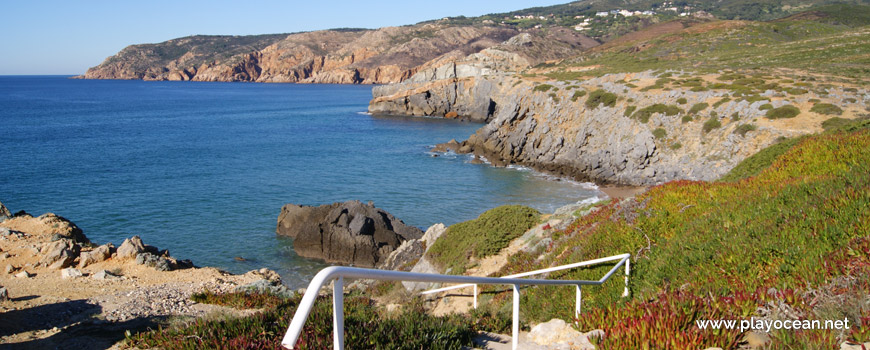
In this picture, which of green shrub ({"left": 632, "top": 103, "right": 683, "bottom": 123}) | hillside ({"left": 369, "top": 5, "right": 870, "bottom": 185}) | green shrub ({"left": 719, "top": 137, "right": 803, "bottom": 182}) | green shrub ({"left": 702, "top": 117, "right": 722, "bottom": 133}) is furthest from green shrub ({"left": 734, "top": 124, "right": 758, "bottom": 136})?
green shrub ({"left": 719, "top": 137, "right": 803, "bottom": 182})

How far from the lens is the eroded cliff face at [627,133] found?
32219 mm

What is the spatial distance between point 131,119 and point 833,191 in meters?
88.5

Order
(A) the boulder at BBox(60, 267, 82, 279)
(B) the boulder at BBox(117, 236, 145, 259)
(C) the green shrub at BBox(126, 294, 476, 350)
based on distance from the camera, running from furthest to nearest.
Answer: (B) the boulder at BBox(117, 236, 145, 259) → (A) the boulder at BBox(60, 267, 82, 279) → (C) the green shrub at BBox(126, 294, 476, 350)

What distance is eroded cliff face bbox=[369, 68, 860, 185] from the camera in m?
32.2

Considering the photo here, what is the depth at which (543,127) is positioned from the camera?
45.7 metres

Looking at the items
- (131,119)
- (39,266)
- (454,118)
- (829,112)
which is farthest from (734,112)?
(131,119)

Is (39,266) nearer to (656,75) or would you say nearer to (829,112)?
(829,112)

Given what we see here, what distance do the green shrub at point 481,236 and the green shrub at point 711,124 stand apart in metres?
23.7

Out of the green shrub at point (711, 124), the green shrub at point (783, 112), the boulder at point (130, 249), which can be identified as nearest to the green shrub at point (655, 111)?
the green shrub at point (711, 124)

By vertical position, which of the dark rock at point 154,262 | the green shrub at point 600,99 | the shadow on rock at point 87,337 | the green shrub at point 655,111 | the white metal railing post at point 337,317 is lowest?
the dark rock at point 154,262

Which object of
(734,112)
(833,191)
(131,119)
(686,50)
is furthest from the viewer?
(131,119)

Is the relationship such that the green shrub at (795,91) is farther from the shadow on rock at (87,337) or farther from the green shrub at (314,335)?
the shadow on rock at (87,337)

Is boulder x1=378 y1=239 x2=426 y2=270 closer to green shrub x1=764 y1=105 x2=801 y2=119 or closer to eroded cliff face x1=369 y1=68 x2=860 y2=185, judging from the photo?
eroded cliff face x1=369 y1=68 x2=860 y2=185

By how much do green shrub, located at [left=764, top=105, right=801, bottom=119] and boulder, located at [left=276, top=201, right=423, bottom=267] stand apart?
22.9m
